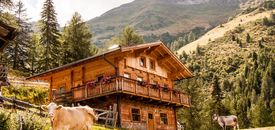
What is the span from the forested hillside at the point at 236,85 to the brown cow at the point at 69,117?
48.9 meters

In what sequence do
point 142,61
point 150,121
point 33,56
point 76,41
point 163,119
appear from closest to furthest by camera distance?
point 150,121, point 142,61, point 163,119, point 76,41, point 33,56

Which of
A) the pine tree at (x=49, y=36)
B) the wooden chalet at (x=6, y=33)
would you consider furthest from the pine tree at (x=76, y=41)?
the wooden chalet at (x=6, y=33)

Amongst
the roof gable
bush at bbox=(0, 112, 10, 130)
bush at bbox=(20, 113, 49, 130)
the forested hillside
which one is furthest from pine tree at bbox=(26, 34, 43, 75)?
bush at bbox=(0, 112, 10, 130)

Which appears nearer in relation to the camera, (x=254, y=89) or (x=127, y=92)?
(x=127, y=92)

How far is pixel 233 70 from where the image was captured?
17900cm

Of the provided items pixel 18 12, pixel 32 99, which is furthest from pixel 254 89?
pixel 32 99

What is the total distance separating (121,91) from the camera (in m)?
31.2

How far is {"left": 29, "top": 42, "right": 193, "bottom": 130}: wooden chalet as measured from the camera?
32906mm

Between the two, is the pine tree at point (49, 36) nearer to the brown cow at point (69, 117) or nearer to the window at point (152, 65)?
the window at point (152, 65)

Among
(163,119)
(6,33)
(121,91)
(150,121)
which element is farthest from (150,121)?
(6,33)

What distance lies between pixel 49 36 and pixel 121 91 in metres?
37.5

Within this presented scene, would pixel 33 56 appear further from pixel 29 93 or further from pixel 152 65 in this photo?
pixel 152 65

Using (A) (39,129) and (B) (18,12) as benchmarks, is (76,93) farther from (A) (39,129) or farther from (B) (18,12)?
(B) (18,12)

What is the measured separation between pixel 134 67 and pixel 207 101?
41.3 m
